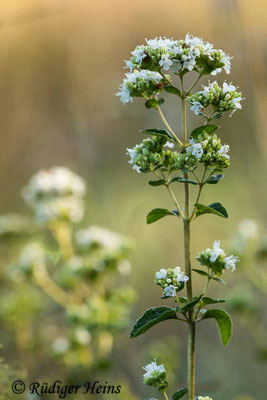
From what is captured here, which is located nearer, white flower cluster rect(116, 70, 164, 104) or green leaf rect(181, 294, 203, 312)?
green leaf rect(181, 294, 203, 312)

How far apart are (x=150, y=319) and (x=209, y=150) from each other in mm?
476

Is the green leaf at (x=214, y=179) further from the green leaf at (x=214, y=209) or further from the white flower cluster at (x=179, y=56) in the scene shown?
the white flower cluster at (x=179, y=56)

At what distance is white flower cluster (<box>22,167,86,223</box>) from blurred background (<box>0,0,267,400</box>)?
2.25 ft

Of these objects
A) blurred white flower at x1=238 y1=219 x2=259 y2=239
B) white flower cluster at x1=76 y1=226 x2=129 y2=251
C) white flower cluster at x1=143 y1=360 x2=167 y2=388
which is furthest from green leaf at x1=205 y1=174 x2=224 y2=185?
blurred white flower at x1=238 y1=219 x2=259 y2=239

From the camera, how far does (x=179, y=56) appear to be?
1528mm

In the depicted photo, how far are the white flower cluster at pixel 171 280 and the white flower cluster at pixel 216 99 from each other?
0.45 meters

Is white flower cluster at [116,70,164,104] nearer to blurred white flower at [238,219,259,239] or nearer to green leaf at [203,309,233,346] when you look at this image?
green leaf at [203,309,233,346]

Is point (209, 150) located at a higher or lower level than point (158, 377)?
higher

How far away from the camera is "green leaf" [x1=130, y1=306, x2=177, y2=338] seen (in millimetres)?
1337

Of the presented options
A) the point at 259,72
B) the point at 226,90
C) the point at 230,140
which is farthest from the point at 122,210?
the point at 226,90

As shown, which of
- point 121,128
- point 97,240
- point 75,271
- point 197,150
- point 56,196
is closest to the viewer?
point 197,150

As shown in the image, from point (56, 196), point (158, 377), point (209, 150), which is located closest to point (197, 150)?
point (209, 150)

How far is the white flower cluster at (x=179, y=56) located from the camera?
1514 millimetres

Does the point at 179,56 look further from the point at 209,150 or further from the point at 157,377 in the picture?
the point at 157,377
